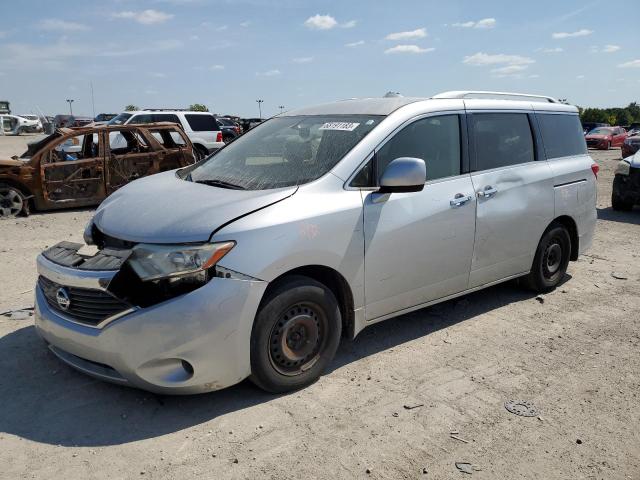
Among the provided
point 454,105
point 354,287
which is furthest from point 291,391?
point 454,105

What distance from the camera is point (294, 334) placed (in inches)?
136

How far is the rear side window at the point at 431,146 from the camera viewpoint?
3924 mm

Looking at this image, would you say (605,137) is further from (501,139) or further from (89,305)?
(89,305)

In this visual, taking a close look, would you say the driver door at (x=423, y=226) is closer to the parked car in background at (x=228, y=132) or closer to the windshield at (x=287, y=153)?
the windshield at (x=287, y=153)

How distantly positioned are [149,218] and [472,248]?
2.49 meters

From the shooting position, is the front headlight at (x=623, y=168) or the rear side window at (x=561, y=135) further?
the front headlight at (x=623, y=168)

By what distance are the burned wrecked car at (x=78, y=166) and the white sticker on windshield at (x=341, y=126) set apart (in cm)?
689

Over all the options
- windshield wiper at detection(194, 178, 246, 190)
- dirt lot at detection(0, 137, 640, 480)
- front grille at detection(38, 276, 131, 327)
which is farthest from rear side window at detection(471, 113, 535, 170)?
front grille at detection(38, 276, 131, 327)

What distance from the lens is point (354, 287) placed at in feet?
12.0

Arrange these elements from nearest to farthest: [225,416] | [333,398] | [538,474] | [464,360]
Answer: [538,474]
[225,416]
[333,398]
[464,360]

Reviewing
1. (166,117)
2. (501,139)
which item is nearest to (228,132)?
(166,117)

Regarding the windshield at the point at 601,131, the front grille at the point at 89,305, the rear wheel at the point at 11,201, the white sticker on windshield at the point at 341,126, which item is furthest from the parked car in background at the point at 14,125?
→ the front grille at the point at 89,305

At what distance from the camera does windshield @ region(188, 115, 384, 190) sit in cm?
373

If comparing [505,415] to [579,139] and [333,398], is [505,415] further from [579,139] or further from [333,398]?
[579,139]
